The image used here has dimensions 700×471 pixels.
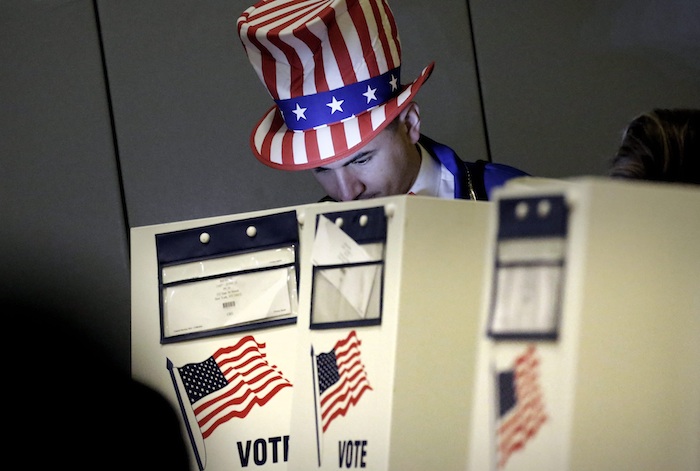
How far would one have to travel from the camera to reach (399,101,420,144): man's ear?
1358 mm

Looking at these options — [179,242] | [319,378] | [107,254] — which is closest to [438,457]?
[319,378]

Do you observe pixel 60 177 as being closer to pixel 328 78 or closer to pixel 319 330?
pixel 328 78

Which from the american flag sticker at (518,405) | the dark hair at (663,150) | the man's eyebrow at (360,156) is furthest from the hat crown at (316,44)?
the american flag sticker at (518,405)

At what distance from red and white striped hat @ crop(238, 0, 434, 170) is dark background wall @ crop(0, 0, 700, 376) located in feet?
2.07

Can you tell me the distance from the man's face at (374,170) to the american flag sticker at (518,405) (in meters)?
0.75

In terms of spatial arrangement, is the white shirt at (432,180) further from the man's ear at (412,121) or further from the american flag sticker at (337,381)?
the american flag sticker at (337,381)

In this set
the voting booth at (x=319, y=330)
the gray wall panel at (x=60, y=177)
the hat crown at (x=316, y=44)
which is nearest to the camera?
the voting booth at (x=319, y=330)

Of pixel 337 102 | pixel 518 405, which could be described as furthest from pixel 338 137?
pixel 518 405

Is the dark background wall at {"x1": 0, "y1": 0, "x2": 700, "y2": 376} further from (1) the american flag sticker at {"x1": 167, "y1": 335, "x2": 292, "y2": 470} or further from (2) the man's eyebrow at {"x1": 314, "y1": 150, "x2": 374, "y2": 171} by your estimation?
(1) the american flag sticker at {"x1": 167, "y1": 335, "x2": 292, "y2": 470}

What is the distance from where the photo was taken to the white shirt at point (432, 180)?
137cm

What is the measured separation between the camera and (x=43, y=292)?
1.73 meters

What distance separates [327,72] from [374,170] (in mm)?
200

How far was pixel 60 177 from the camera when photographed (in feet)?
5.77

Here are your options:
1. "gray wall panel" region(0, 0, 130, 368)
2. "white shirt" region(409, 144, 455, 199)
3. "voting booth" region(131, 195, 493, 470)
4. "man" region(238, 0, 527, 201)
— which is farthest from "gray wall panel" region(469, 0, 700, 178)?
"voting booth" region(131, 195, 493, 470)
